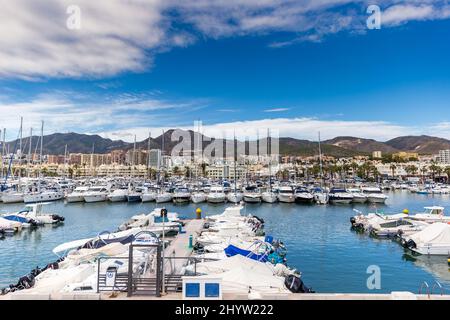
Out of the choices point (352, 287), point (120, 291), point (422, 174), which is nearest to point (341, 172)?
point (422, 174)

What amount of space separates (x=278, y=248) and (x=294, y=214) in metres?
18.1

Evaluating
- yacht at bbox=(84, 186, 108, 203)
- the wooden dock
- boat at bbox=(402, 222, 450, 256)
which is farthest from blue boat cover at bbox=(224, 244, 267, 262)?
yacht at bbox=(84, 186, 108, 203)

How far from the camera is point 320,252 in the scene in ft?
66.6

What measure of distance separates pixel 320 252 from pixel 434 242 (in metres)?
6.19

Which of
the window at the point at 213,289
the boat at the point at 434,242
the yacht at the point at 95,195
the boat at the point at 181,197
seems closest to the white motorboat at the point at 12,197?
the yacht at the point at 95,195

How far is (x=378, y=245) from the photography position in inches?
885

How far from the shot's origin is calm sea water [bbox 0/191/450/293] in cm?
1551

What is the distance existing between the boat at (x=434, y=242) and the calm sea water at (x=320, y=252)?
0.50 m

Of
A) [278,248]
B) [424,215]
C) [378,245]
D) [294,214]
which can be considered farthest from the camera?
[294,214]

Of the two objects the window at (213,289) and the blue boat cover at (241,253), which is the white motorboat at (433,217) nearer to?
the blue boat cover at (241,253)

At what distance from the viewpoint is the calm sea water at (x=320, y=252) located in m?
15.5

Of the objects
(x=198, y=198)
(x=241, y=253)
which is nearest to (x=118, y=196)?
(x=198, y=198)

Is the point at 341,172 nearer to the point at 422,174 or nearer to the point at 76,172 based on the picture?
the point at 422,174
